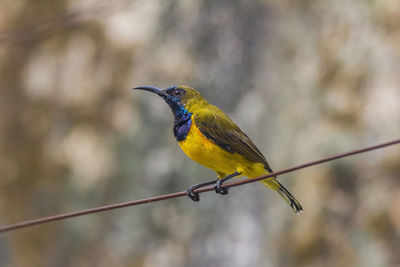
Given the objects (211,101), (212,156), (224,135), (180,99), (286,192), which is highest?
(211,101)

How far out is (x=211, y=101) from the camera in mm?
8812

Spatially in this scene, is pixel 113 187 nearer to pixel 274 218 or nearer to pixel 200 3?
pixel 274 218

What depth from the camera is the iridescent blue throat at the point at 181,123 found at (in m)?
4.59

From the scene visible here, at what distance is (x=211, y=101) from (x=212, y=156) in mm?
4355

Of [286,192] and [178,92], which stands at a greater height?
[178,92]

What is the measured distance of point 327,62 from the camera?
845 cm

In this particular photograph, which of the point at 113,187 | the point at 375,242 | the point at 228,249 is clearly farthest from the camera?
the point at 113,187

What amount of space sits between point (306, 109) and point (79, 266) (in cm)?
379

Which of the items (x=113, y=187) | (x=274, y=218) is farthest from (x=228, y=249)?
(x=113, y=187)

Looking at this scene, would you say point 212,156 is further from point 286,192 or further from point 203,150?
point 286,192

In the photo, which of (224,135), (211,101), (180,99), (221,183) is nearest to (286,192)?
(221,183)

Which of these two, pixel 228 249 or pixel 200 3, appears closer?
pixel 228 249

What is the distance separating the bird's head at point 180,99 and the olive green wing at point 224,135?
0.16 metres

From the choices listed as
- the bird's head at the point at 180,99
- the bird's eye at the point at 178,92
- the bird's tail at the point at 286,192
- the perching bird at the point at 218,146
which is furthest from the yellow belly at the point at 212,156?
the bird's eye at the point at 178,92
